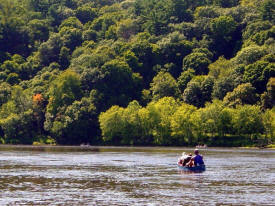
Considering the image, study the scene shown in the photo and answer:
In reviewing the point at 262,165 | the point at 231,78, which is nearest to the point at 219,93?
the point at 231,78

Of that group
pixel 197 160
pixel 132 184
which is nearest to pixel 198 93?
pixel 197 160

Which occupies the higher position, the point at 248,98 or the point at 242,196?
the point at 248,98

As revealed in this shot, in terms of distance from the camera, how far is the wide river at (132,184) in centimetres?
5031

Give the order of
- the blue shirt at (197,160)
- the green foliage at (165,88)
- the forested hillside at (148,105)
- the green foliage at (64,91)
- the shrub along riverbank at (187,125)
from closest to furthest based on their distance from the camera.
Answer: the blue shirt at (197,160)
the shrub along riverbank at (187,125)
the forested hillside at (148,105)
the green foliage at (64,91)
the green foliage at (165,88)

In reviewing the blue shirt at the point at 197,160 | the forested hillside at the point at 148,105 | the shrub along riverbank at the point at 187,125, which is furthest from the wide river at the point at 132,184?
the forested hillside at the point at 148,105

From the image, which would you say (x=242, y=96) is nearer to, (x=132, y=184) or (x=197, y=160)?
(x=197, y=160)

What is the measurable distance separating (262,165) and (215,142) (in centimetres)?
6930

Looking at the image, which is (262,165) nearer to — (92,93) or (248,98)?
(248,98)

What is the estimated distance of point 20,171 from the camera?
245 feet

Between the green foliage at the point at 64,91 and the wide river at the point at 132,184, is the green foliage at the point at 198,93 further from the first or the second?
the wide river at the point at 132,184

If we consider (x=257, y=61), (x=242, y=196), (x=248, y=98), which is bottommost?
(x=242, y=196)

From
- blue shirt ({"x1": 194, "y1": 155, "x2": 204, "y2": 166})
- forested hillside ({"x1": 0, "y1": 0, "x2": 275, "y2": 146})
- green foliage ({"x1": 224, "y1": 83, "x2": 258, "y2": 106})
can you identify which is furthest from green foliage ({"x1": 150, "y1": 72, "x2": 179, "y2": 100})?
blue shirt ({"x1": 194, "y1": 155, "x2": 204, "y2": 166})

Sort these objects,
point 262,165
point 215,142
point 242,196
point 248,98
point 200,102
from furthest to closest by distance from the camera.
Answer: point 200,102 → point 248,98 → point 215,142 → point 262,165 → point 242,196

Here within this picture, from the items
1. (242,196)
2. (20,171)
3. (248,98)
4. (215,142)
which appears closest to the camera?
(242,196)
